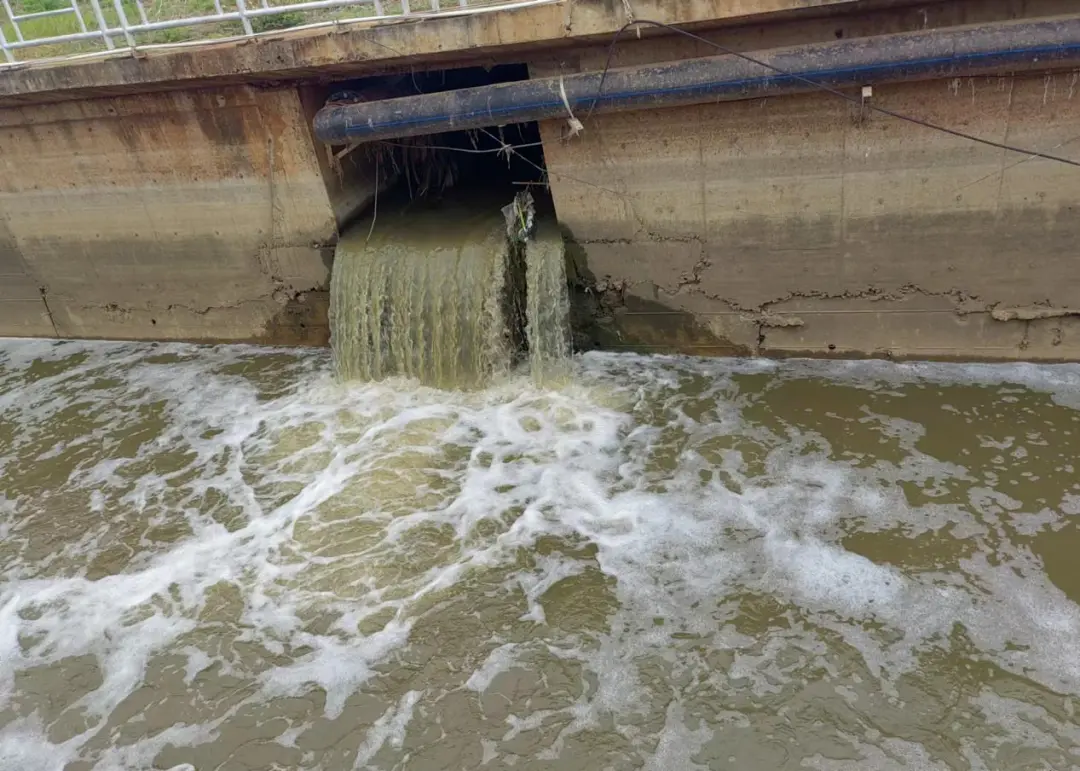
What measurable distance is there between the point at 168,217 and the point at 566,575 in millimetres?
6443

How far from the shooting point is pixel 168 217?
28.5ft

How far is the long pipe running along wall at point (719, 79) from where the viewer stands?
18.7ft

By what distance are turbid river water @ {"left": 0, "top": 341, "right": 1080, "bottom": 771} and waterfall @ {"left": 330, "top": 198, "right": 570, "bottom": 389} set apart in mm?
264

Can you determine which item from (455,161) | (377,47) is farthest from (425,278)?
(455,161)

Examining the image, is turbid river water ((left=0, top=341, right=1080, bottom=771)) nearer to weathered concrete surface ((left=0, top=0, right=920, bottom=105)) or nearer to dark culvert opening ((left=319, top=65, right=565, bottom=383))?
dark culvert opening ((left=319, top=65, right=565, bottom=383))

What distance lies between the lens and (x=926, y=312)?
278 inches

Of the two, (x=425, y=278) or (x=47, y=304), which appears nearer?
(x=425, y=278)

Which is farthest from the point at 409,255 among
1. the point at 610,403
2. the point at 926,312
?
the point at 926,312

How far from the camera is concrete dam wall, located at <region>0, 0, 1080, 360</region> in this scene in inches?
248

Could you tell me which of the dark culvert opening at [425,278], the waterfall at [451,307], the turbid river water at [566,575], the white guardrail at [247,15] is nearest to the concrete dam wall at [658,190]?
the white guardrail at [247,15]

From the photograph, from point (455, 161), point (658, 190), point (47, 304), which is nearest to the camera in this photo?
point (658, 190)

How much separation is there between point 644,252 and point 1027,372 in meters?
3.74

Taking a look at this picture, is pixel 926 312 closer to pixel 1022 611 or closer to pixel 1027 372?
pixel 1027 372

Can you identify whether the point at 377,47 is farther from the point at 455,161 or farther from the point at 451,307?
the point at 455,161
